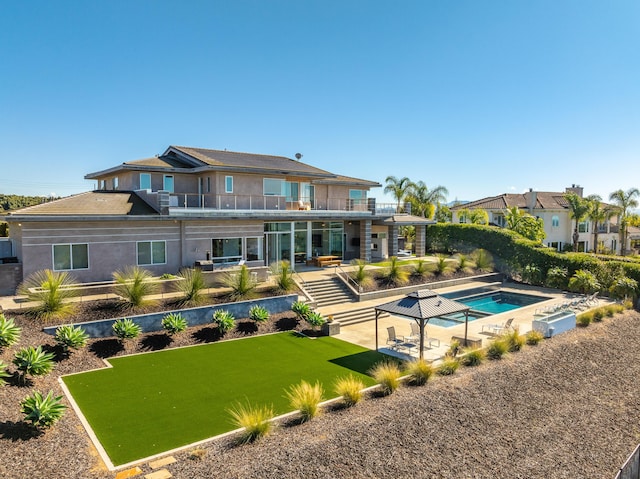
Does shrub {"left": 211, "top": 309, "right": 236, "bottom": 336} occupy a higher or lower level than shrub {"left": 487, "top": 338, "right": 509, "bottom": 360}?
higher

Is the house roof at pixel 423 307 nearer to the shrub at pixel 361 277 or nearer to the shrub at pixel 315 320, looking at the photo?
the shrub at pixel 315 320

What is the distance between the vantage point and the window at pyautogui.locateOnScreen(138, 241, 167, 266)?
2197cm

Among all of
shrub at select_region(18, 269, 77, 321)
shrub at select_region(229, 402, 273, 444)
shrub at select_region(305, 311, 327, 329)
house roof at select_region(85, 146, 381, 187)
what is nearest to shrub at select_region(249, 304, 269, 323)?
shrub at select_region(305, 311, 327, 329)

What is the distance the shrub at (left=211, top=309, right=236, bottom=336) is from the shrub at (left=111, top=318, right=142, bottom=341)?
2957mm

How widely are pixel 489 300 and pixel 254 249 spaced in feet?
49.1

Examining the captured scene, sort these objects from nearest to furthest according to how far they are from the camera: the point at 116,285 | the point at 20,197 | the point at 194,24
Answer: the point at 116,285
the point at 194,24
the point at 20,197

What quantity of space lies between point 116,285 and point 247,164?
1195 cm

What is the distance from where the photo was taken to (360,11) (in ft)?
71.8

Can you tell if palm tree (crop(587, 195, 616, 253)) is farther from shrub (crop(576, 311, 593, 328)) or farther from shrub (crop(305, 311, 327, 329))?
shrub (crop(305, 311, 327, 329))

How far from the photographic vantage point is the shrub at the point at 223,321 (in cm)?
1741

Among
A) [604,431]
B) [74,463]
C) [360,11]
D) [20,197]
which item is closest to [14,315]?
[74,463]

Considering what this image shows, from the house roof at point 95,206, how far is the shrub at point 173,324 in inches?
268

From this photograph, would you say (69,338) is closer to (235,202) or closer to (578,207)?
(235,202)

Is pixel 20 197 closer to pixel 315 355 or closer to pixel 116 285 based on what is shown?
pixel 116 285
